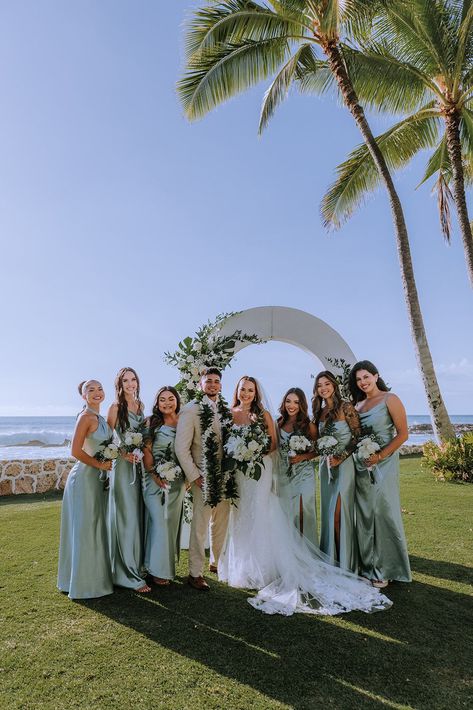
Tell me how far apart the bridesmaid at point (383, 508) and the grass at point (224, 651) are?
241 millimetres

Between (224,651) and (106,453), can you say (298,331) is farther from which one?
(224,651)

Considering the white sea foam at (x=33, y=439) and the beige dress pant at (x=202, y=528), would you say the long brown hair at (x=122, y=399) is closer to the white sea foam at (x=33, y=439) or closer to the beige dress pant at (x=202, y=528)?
the beige dress pant at (x=202, y=528)

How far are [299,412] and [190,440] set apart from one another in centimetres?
129

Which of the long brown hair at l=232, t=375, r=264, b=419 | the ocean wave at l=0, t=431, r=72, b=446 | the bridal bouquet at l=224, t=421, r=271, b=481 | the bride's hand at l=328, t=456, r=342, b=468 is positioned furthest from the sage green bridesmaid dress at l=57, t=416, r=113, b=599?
the ocean wave at l=0, t=431, r=72, b=446

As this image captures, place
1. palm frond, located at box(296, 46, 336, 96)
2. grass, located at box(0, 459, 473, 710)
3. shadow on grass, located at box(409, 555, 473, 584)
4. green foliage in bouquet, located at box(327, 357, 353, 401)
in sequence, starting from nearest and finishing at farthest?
Answer: grass, located at box(0, 459, 473, 710)
shadow on grass, located at box(409, 555, 473, 584)
green foliage in bouquet, located at box(327, 357, 353, 401)
palm frond, located at box(296, 46, 336, 96)

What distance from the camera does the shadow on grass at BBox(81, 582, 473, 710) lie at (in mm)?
3223

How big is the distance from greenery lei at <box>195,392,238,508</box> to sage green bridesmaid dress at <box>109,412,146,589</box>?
74cm

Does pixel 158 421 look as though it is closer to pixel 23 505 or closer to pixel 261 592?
pixel 261 592

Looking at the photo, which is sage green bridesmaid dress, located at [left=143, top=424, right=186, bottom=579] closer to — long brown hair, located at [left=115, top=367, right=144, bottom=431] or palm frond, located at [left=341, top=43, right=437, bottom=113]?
long brown hair, located at [left=115, top=367, right=144, bottom=431]

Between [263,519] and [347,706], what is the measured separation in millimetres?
2321

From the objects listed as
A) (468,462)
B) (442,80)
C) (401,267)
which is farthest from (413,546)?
(442,80)

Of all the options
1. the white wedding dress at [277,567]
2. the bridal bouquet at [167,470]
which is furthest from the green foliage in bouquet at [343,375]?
the bridal bouquet at [167,470]

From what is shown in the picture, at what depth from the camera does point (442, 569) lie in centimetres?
570

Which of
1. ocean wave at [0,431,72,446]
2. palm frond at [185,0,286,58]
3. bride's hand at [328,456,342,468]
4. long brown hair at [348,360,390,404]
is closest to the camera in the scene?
bride's hand at [328,456,342,468]
